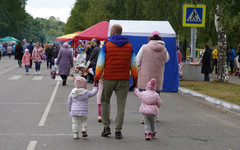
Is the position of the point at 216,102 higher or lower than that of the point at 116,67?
lower

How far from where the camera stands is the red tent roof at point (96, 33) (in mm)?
25859

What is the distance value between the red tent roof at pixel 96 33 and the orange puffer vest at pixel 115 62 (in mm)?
17840

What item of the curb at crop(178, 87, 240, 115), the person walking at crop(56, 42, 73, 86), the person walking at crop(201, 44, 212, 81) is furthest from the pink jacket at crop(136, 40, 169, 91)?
the person walking at crop(201, 44, 212, 81)

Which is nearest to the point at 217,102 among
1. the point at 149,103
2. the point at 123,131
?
the point at 123,131

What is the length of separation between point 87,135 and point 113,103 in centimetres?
521

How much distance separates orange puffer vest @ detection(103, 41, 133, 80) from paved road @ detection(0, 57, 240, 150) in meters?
1.05

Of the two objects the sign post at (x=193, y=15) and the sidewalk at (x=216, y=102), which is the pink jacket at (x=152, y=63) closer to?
the sidewalk at (x=216, y=102)

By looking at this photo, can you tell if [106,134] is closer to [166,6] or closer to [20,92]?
[20,92]

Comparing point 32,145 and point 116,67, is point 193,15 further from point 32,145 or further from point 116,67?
point 32,145

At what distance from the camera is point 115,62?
8.01 meters

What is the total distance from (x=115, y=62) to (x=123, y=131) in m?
1.51

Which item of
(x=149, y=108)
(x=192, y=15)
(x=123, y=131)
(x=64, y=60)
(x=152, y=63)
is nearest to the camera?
(x=149, y=108)

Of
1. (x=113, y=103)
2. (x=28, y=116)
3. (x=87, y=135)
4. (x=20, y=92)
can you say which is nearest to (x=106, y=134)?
(x=87, y=135)

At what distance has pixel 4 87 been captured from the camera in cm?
1778
